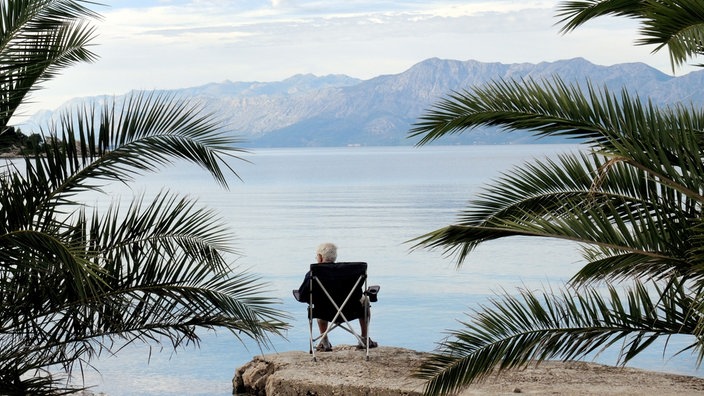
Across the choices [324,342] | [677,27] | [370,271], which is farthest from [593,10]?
[370,271]

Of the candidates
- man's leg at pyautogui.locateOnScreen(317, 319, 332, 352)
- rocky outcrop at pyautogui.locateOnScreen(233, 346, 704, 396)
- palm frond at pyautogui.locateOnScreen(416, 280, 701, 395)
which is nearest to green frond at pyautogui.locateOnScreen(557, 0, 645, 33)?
palm frond at pyautogui.locateOnScreen(416, 280, 701, 395)

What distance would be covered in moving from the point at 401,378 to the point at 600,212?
3.52 meters

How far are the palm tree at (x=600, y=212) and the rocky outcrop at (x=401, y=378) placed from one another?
1859 mm

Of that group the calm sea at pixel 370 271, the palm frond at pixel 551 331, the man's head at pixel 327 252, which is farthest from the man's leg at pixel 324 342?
the palm frond at pixel 551 331

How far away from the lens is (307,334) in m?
14.3

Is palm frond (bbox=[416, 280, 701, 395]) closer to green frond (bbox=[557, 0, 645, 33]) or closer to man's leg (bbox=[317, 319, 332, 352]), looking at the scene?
green frond (bbox=[557, 0, 645, 33])

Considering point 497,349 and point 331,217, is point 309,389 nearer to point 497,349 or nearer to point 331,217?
point 497,349

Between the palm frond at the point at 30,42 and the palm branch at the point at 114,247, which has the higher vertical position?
the palm frond at the point at 30,42

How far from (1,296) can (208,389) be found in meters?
5.15

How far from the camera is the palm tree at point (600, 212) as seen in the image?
15.6 feet

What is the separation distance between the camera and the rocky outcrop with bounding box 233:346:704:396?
7570mm

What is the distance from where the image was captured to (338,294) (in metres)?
8.89

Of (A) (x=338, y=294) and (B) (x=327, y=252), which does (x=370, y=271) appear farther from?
(A) (x=338, y=294)

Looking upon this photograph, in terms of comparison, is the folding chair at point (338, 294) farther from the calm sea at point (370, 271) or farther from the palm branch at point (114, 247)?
the palm branch at point (114, 247)
